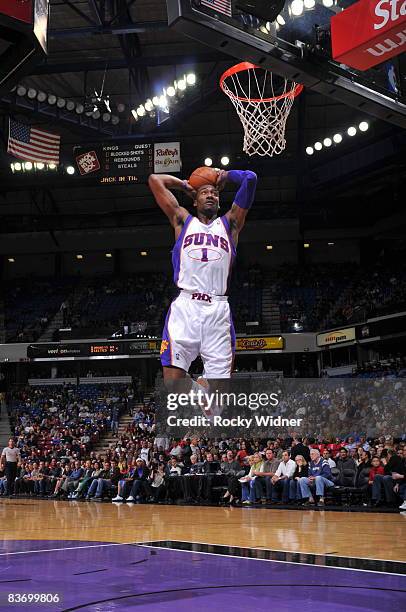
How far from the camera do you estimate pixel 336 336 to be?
87.9 ft

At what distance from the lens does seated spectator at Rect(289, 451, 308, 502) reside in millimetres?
13609

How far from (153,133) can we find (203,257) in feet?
57.6

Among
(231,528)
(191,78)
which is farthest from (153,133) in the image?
(231,528)

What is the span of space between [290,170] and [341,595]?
70.1ft

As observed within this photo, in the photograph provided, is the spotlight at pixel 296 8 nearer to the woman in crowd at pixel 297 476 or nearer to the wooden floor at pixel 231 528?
the wooden floor at pixel 231 528

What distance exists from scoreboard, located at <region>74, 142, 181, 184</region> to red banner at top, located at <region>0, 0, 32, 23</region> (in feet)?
51.7

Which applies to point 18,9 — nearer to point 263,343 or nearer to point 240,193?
point 240,193

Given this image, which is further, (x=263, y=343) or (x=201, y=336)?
(x=263, y=343)

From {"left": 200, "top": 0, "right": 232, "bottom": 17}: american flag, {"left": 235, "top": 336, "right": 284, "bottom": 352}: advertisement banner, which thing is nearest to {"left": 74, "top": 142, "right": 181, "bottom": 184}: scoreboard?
{"left": 235, "top": 336, "right": 284, "bottom": 352}: advertisement banner

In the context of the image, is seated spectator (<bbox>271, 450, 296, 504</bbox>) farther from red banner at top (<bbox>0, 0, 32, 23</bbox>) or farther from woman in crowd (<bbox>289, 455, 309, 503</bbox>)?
red banner at top (<bbox>0, 0, 32, 23</bbox>)

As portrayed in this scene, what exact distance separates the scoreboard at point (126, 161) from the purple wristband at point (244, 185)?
600 inches

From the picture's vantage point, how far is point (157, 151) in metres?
20.3

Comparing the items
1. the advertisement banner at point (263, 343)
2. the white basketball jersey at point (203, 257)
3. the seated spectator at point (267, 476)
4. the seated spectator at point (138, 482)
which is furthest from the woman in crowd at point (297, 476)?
the advertisement banner at point (263, 343)

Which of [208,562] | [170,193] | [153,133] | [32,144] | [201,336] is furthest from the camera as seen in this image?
[153,133]
